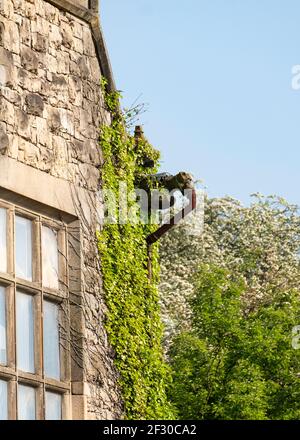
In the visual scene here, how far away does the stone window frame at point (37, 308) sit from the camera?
9.95 m

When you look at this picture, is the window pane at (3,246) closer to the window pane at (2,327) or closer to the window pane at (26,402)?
the window pane at (2,327)

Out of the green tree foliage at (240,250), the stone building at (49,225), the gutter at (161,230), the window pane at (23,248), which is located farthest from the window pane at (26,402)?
the green tree foliage at (240,250)

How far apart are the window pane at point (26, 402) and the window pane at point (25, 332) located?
0.14m

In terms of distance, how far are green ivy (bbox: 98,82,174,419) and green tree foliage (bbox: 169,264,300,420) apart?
723cm

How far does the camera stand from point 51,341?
10.4m

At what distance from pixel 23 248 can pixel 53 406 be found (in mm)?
1157

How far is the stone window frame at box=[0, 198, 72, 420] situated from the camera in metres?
9.95

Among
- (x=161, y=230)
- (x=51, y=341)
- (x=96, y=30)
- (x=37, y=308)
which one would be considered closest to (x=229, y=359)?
(x=161, y=230)

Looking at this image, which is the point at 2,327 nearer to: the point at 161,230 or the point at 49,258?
the point at 49,258

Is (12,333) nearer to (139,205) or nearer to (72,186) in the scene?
(72,186)

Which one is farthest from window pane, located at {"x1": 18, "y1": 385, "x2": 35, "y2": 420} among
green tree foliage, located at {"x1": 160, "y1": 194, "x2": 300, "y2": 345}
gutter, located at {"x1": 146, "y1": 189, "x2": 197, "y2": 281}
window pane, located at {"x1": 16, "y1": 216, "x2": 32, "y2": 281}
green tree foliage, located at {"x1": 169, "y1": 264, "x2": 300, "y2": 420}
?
green tree foliage, located at {"x1": 160, "y1": 194, "x2": 300, "y2": 345}

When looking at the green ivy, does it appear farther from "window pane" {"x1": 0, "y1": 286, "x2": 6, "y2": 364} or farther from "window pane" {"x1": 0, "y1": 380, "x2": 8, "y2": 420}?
"window pane" {"x1": 0, "y1": 380, "x2": 8, "y2": 420}

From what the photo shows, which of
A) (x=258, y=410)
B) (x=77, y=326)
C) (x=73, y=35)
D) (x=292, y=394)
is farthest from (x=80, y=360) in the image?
(x=292, y=394)
